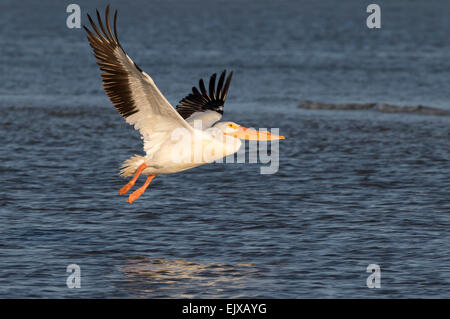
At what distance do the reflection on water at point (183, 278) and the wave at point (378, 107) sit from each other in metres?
12.5

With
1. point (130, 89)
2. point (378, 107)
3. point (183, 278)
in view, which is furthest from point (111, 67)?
point (378, 107)

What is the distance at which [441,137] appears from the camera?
693 inches

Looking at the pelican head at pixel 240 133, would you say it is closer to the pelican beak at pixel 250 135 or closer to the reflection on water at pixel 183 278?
the pelican beak at pixel 250 135

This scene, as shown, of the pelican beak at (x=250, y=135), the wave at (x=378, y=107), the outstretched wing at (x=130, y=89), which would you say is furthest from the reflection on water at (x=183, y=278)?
the wave at (x=378, y=107)

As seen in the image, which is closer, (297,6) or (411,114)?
(411,114)

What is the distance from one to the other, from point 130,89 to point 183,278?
7.57 ft

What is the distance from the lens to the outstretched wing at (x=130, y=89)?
951 centimetres

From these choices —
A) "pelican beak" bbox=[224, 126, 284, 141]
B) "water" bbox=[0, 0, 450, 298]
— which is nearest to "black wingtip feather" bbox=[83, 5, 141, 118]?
"pelican beak" bbox=[224, 126, 284, 141]

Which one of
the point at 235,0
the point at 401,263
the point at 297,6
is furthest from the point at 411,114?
the point at 235,0

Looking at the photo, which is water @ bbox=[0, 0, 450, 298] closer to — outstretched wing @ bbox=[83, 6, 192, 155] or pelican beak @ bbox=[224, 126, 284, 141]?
pelican beak @ bbox=[224, 126, 284, 141]

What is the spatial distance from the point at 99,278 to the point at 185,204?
3323 mm

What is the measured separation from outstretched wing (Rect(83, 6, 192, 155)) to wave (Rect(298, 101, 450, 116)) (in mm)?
11817

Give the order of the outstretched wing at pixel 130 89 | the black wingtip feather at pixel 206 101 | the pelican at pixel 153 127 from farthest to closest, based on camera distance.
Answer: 1. the black wingtip feather at pixel 206 101
2. the pelican at pixel 153 127
3. the outstretched wing at pixel 130 89
